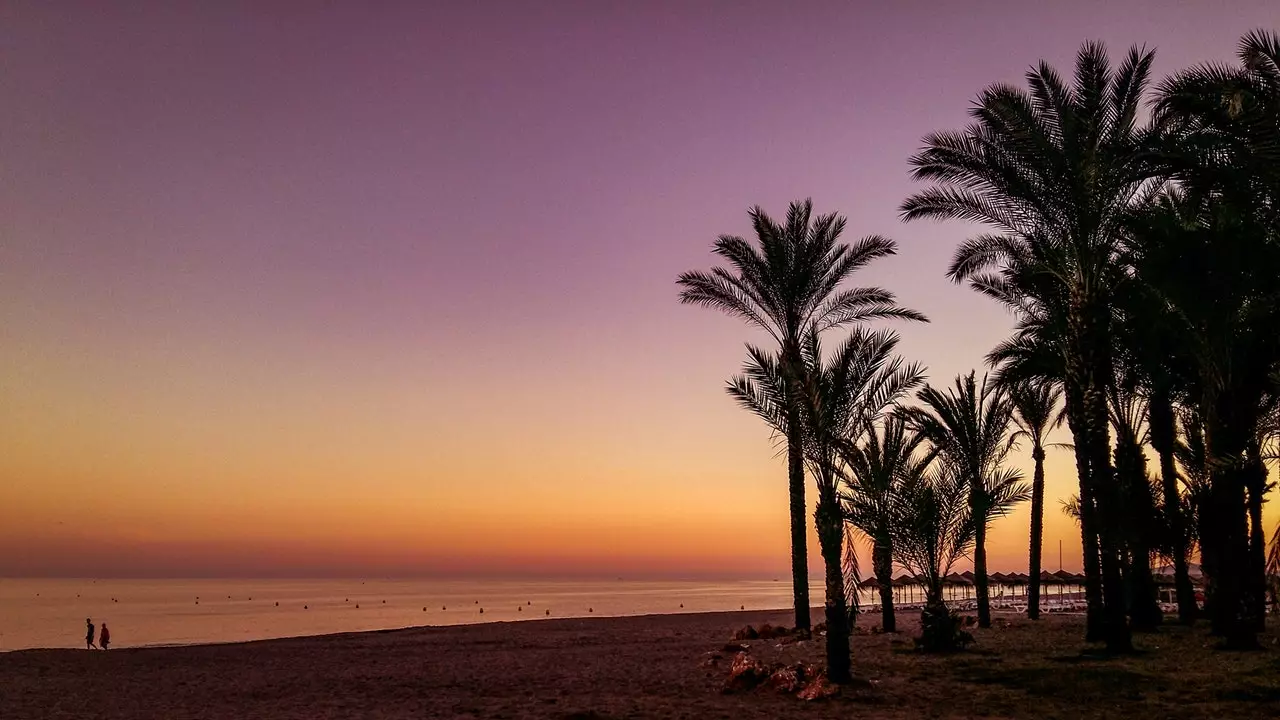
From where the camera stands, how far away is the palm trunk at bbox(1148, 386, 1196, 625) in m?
22.6

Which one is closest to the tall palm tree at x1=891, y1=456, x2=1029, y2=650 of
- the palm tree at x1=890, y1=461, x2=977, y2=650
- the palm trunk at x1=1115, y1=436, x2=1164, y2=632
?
the palm tree at x1=890, y1=461, x2=977, y2=650

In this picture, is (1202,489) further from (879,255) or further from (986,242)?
(879,255)

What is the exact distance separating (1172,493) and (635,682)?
1698 cm

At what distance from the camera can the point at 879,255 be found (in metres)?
24.7

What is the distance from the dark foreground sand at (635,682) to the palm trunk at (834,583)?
714 millimetres

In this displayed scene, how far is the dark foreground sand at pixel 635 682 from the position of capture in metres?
12.6

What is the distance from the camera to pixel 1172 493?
23828mm

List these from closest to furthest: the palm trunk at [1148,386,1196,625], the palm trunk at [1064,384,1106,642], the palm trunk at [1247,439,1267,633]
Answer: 1. the palm trunk at [1064,384,1106,642]
2. the palm trunk at [1247,439,1267,633]
3. the palm trunk at [1148,386,1196,625]

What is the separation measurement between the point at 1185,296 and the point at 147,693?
869 inches

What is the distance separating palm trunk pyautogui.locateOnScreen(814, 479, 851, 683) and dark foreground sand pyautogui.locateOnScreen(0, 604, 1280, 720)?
71cm

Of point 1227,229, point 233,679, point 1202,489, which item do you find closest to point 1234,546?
point 1202,489

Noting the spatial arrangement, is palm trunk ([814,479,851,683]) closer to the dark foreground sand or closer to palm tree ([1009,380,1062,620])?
the dark foreground sand

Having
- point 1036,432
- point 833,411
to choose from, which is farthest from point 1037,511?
point 833,411

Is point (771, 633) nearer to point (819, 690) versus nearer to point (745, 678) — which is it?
point (745, 678)
